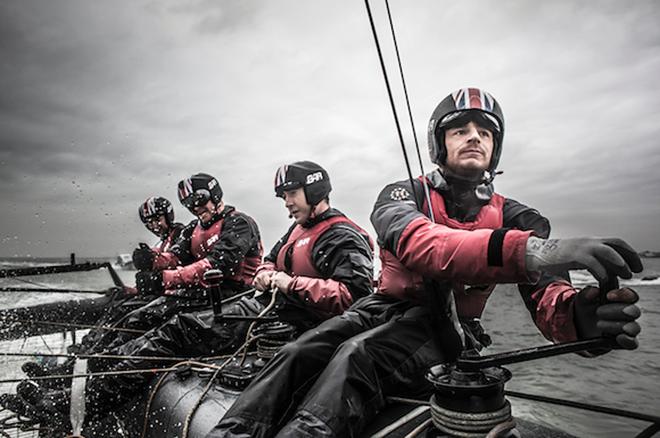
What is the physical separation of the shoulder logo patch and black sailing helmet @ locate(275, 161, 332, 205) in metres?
1.93

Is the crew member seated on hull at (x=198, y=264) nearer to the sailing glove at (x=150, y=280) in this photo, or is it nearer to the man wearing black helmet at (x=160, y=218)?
the sailing glove at (x=150, y=280)

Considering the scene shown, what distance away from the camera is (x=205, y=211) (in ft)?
23.1

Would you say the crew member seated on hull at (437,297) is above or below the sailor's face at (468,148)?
below

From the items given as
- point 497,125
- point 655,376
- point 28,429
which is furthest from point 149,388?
point 655,376

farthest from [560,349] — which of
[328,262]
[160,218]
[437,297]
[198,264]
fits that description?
[160,218]

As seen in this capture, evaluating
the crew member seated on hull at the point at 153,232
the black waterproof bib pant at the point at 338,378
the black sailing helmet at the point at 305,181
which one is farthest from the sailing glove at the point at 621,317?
the crew member seated on hull at the point at 153,232

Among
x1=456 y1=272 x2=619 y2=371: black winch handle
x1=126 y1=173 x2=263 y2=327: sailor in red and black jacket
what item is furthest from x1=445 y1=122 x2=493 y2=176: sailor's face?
x1=126 y1=173 x2=263 y2=327: sailor in red and black jacket

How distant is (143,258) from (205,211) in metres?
1.27

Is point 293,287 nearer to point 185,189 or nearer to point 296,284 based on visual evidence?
point 296,284

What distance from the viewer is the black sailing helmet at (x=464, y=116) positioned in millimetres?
2895

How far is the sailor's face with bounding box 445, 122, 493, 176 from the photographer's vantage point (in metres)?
2.86

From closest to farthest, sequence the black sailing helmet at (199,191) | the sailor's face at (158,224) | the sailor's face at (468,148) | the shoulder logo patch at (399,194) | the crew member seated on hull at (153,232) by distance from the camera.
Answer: the shoulder logo patch at (399,194) → the sailor's face at (468,148) → the black sailing helmet at (199,191) → the crew member seated on hull at (153,232) → the sailor's face at (158,224)

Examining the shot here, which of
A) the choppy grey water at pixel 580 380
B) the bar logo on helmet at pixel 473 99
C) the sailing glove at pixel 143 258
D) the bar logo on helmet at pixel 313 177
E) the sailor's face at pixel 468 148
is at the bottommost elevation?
the choppy grey water at pixel 580 380

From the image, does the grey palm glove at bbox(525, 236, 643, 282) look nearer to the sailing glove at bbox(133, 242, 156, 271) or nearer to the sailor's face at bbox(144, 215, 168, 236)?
the sailing glove at bbox(133, 242, 156, 271)
